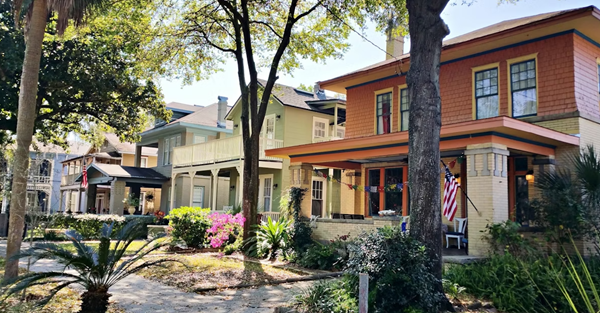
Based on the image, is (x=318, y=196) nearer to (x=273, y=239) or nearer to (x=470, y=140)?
(x=273, y=239)

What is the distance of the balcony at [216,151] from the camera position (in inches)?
878

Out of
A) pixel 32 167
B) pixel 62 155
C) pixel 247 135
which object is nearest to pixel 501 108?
pixel 247 135

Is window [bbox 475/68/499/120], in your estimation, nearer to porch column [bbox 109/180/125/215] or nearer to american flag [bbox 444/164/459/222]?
american flag [bbox 444/164/459/222]

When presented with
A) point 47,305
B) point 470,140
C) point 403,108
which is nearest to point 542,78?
point 470,140

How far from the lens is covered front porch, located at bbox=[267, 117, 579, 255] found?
11.5 metres

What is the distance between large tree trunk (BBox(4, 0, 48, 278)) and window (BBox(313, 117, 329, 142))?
1635 cm

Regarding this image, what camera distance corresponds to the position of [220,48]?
676 inches

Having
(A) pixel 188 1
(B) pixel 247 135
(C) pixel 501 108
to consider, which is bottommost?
(B) pixel 247 135

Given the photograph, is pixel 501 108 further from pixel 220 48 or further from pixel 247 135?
pixel 220 48

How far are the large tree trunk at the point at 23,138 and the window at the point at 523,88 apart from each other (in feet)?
42.5

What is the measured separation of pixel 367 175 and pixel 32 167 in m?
12.0

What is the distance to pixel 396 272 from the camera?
6898 mm

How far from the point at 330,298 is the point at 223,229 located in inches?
370

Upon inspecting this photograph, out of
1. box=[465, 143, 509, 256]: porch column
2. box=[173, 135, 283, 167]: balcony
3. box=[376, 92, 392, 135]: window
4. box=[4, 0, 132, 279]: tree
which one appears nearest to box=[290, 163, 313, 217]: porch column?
box=[376, 92, 392, 135]: window
